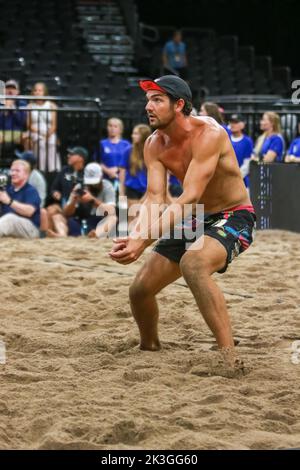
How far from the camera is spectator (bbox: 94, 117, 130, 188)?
13.2 meters

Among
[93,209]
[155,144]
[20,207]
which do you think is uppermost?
[155,144]

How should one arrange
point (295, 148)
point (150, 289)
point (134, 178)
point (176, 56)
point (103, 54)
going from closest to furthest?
point (150, 289) < point (295, 148) < point (134, 178) < point (176, 56) < point (103, 54)

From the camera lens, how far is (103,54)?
20719mm

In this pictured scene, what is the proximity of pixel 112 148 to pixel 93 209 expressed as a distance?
4.77ft

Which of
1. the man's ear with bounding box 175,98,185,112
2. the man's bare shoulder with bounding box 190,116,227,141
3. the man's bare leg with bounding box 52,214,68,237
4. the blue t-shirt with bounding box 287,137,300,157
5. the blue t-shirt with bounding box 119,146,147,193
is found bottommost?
the man's bare leg with bounding box 52,214,68,237

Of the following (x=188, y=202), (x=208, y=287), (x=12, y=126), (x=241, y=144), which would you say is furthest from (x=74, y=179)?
(x=208, y=287)

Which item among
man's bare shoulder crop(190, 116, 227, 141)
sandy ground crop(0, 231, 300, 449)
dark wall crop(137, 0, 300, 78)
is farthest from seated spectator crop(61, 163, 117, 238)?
dark wall crop(137, 0, 300, 78)

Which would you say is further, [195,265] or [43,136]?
[43,136]

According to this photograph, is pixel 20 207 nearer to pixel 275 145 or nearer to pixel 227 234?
pixel 275 145

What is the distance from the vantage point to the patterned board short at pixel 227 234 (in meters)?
5.57

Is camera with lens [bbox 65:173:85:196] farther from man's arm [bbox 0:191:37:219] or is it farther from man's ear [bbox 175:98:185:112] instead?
man's ear [bbox 175:98:185:112]

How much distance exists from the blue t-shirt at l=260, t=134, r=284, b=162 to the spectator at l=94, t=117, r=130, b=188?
6.39 feet

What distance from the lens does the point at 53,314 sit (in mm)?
7004
